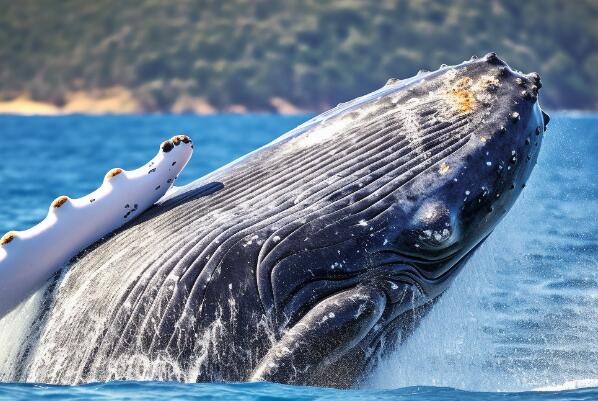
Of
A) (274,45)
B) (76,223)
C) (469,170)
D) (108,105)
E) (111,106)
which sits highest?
(274,45)

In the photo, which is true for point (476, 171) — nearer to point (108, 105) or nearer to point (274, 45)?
point (108, 105)

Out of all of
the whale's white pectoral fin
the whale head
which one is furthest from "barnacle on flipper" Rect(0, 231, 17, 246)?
the whale head

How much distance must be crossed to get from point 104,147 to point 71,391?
51.9 metres

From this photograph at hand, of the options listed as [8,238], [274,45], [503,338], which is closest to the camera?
[8,238]

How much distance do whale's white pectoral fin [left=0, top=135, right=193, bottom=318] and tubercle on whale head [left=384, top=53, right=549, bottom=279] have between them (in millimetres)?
1765

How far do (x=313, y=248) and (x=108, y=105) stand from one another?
145097 mm

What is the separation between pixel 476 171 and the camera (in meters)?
8.09

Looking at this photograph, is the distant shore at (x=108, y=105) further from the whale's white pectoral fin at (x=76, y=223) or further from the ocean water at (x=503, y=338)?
the whale's white pectoral fin at (x=76, y=223)

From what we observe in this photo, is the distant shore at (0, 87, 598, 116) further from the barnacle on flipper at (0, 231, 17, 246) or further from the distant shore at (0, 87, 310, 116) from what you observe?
the barnacle on flipper at (0, 231, 17, 246)

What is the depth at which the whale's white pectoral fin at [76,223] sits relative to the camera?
7.94 metres

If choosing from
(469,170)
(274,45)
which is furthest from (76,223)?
(274,45)

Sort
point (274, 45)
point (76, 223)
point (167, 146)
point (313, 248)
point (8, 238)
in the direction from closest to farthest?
point (313, 248)
point (8, 238)
point (76, 223)
point (167, 146)
point (274, 45)

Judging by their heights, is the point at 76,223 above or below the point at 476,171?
below

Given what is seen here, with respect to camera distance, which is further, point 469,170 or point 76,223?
point 76,223
